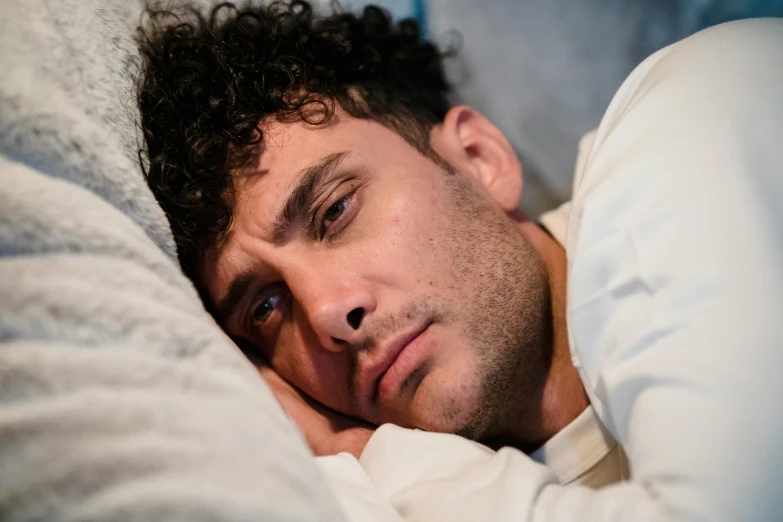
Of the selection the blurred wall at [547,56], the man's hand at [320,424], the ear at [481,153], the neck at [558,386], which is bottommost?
the man's hand at [320,424]

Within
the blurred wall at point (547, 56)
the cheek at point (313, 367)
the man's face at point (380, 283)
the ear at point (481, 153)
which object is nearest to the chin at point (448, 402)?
the man's face at point (380, 283)

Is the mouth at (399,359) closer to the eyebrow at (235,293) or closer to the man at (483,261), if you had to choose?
the man at (483,261)

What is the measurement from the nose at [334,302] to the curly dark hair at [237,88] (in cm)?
17

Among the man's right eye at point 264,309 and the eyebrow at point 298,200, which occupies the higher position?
the eyebrow at point 298,200

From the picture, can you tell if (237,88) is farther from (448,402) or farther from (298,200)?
(448,402)

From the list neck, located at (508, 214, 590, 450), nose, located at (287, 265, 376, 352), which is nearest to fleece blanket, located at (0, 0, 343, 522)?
nose, located at (287, 265, 376, 352)

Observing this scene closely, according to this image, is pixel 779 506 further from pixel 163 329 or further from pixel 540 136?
pixel 540 136

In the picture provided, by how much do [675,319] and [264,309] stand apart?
560 millimetres

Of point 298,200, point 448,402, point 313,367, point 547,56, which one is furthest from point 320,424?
point 547,56

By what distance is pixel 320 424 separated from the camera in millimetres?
897

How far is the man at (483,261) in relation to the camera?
0.59m

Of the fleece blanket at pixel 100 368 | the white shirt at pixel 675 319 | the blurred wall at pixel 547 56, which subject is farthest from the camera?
the blurred wall at pixel 547 56

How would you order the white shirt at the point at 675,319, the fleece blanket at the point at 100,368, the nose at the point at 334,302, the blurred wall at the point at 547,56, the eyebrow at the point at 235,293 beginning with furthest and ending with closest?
the blurred wall at the point at 547,56 < the eyebrow at the point at 235,293 < the nose at the point at 334,302 < the white shirt at the point at 675,319 < the fleece blanket at the point at 100,368

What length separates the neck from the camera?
879mm
